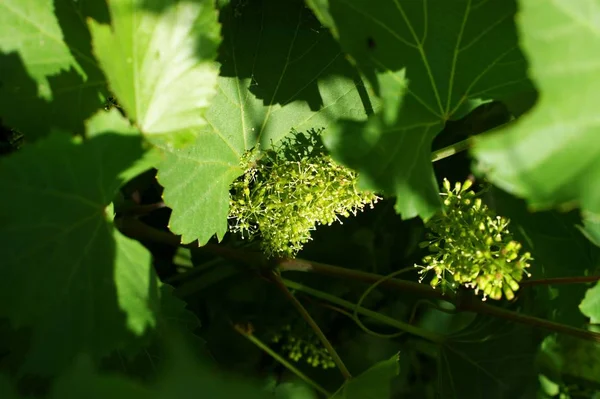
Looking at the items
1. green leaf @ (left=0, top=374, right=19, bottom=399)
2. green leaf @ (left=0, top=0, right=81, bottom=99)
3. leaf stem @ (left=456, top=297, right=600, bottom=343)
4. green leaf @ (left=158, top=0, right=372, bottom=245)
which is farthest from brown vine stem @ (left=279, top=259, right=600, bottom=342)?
green leaf @ (left=0, top=374, right=19, bottom=399)

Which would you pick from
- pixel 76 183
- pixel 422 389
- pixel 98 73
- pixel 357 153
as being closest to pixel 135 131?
pixel 76 183

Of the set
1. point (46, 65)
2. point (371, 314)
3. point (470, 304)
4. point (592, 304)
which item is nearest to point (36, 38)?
point (46, 65)

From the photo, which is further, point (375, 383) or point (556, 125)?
point (375, 383)

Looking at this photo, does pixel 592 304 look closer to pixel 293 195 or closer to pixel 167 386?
pixel 293 195

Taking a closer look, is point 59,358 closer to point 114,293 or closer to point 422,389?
point 114,293

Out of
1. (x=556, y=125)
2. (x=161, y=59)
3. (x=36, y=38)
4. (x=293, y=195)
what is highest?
(x=36, y=38)

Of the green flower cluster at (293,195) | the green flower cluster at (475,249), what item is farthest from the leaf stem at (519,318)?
the green flower cluster at (293,195)
